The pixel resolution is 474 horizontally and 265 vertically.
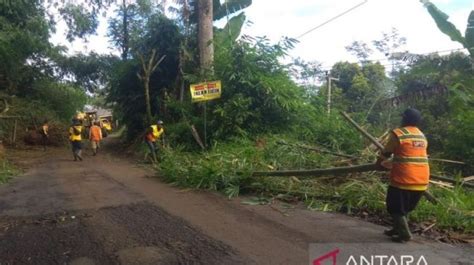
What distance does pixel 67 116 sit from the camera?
26.3m

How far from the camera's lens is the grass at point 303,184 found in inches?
236

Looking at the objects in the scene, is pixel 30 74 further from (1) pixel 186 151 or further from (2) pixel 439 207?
(2) pixel 439 207

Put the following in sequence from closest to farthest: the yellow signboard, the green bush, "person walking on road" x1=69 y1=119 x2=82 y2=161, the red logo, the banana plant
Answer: the red logo < the banana plant < the green bush < the yellow signboard < "person walking on road" x1=69 y1=119 x2=82 y2=161

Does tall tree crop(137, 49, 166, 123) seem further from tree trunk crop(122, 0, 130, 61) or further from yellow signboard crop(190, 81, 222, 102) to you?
tree trunk crop(122, 0, 130, 61)

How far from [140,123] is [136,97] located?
135 cm

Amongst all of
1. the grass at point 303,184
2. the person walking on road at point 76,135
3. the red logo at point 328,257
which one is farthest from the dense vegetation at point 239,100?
the person walking on road at point 76,135

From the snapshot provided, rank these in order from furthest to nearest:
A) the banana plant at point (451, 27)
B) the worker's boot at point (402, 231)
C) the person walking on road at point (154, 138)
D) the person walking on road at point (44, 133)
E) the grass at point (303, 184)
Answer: the person walking on road at point (44, 133)
the person walking on road at point (154, 138)
the banana plant at point (451, 27)
the grass at point (303, 184)
the worker's boot at point (402, 231)

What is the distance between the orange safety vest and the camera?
512 cm

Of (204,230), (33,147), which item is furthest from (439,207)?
(33,147)

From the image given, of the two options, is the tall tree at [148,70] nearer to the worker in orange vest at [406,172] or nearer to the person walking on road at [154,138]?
the person walking on road at [154,138]

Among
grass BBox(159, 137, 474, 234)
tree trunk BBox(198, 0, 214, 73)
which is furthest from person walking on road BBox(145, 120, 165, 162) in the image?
grass BBox(159, 137, 474, 234)

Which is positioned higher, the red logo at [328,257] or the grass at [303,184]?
the grass at [303,184]

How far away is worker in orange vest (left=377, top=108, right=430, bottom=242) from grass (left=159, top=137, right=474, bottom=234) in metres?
0.86

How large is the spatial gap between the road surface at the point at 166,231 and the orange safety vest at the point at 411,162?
2.35 feet
